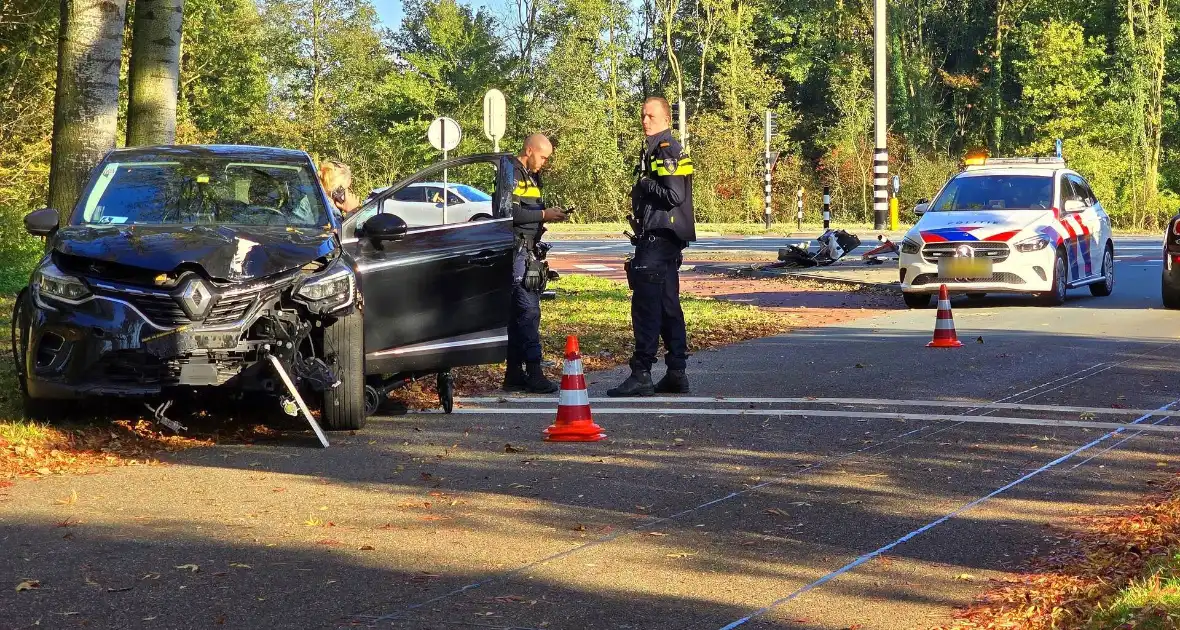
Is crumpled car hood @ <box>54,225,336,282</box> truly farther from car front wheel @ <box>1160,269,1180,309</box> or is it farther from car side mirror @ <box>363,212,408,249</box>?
car front wheel @ <box>1160,269,1180,309</box>

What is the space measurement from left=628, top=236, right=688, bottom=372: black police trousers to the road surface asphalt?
1.46 ft

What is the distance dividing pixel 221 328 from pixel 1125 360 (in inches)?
290

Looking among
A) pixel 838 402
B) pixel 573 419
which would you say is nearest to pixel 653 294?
pixel 838 402

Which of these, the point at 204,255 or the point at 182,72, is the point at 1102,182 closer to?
the point at 182,72

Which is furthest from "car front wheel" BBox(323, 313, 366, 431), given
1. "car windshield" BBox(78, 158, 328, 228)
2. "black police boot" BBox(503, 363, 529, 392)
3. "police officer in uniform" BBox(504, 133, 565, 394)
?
"black police boot" BBox(503, 363, 529, 392)

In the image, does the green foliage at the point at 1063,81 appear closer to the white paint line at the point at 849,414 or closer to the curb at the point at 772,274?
the curb at the point at 772,274

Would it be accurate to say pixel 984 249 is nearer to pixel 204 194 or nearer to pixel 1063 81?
pixel 204 194

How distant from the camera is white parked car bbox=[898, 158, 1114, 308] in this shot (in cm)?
1705

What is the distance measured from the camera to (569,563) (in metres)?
5.65

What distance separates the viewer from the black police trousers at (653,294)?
10250 mm

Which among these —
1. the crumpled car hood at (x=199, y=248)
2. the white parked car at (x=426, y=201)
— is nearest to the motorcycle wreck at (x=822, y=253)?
the white parked car at (x=426, y=201)

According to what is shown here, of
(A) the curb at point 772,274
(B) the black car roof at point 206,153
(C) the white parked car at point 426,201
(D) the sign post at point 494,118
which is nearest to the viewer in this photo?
(B) the black car roof at point 206,153

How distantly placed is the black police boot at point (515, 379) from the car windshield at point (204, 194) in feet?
7.47

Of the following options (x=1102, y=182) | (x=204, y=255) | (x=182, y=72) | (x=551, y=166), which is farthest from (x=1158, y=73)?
(x=204, y=255)
